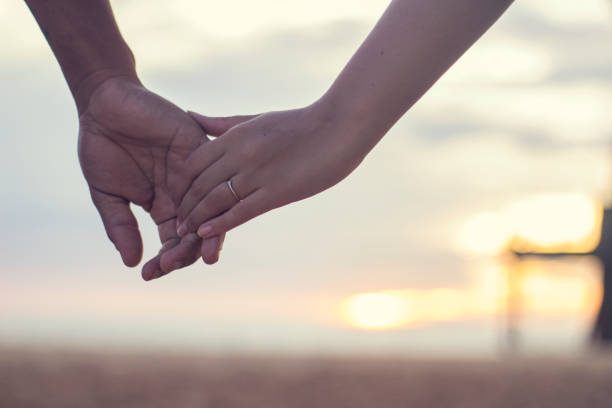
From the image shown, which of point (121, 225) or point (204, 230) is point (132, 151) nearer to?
point (121, 225)

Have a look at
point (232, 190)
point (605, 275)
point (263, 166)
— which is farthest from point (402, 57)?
point (605, 275)

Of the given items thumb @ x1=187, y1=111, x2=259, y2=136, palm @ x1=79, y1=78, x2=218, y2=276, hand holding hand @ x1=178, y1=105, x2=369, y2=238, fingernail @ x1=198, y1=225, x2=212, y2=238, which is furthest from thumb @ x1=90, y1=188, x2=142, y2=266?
thumb @ x1=187, y1=111, x2=259, y2=136

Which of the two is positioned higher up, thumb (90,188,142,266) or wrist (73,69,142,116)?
wrist (73,69,142,116)

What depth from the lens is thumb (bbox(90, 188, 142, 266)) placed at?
8.91 ft

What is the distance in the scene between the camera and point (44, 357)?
6.95 metres

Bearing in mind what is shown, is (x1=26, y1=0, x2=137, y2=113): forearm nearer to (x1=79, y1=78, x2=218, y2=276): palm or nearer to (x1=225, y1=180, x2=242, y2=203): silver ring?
(x1=79, y1=78, x2=218, y2=276): palm

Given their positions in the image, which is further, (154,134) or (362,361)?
(362,361)

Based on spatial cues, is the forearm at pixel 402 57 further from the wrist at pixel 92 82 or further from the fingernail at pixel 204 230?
the wrist at pixel 92 82

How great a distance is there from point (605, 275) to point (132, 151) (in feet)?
36.9

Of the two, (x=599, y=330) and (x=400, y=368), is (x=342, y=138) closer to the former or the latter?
(x=400, y=368)

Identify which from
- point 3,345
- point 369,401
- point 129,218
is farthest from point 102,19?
point 3,345

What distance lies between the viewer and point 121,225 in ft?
9.24

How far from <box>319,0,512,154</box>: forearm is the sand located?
12.1 ft

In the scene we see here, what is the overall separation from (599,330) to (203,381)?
922 centimetres
